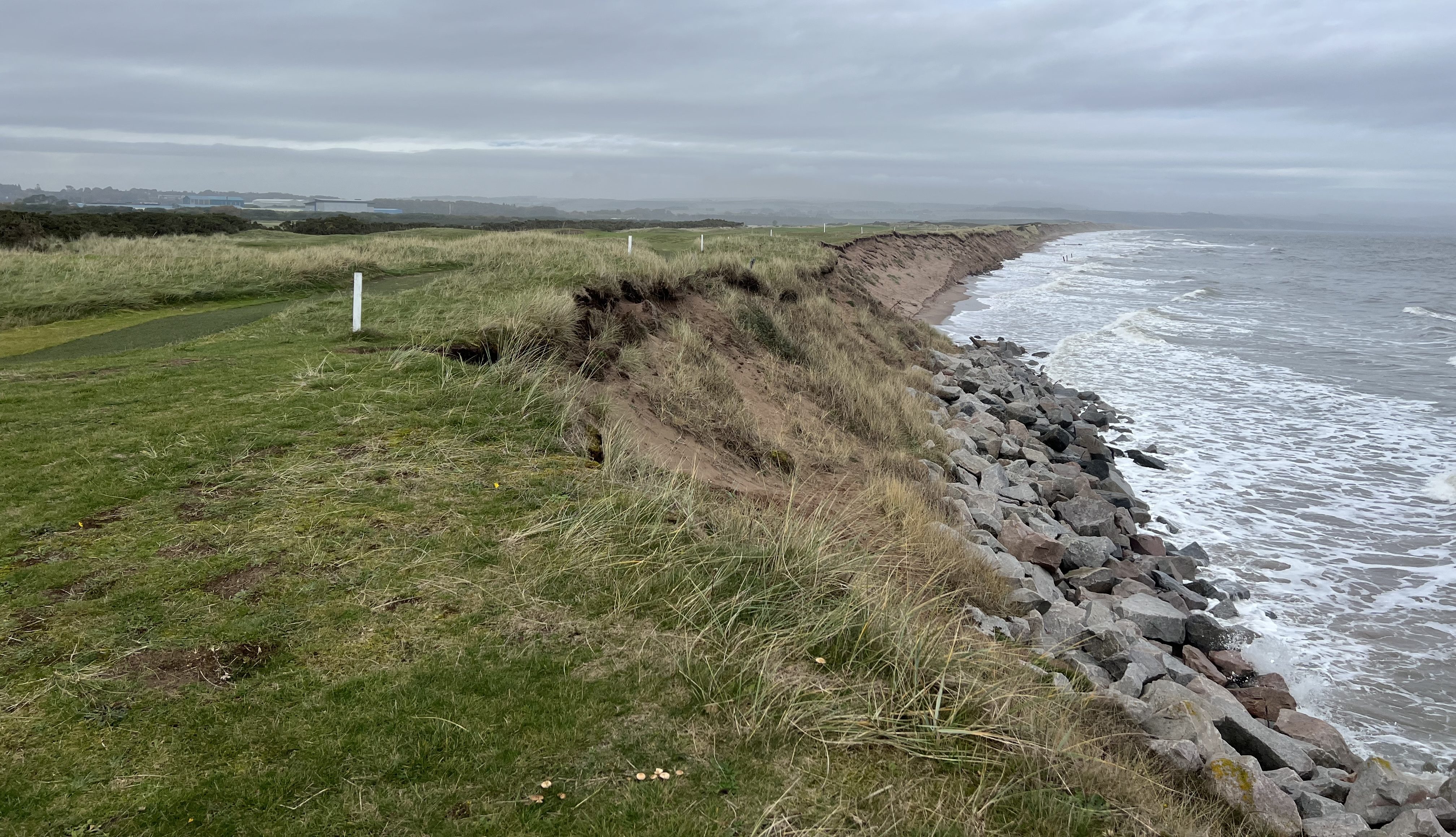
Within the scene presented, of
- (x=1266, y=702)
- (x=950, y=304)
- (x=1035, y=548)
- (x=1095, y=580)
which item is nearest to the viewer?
(x=1266, y=702)

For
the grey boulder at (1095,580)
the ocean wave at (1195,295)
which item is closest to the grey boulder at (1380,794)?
the grey boulder at (1095,580)

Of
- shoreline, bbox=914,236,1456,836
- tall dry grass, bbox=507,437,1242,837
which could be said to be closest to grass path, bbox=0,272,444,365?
tall dry grass, bbox=507,437,1242,837

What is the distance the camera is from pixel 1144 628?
376 inches

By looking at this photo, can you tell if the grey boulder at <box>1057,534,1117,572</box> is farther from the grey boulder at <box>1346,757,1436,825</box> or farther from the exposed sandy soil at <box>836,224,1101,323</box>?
the exposed sandy soil at <box>836,224,1101,323</box>

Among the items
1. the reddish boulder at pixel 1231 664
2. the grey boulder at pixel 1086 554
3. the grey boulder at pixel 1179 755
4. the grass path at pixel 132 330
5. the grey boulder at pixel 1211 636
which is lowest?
the reddish boulder at pixel 1231 664

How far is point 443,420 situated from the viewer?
851cm

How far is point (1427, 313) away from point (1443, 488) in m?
32.9

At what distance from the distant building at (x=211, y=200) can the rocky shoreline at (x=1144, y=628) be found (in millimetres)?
102559

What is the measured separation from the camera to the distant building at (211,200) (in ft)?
338

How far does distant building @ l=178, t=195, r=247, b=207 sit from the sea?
9644 cm

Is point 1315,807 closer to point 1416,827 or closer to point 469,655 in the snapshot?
point 1416,827

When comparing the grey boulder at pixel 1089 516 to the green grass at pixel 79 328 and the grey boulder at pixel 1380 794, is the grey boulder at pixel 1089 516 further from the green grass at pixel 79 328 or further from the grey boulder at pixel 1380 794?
the green grass at pixel 79 328

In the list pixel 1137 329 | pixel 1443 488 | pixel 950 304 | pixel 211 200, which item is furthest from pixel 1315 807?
pixel 211 200

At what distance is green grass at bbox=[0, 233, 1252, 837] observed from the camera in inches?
143
